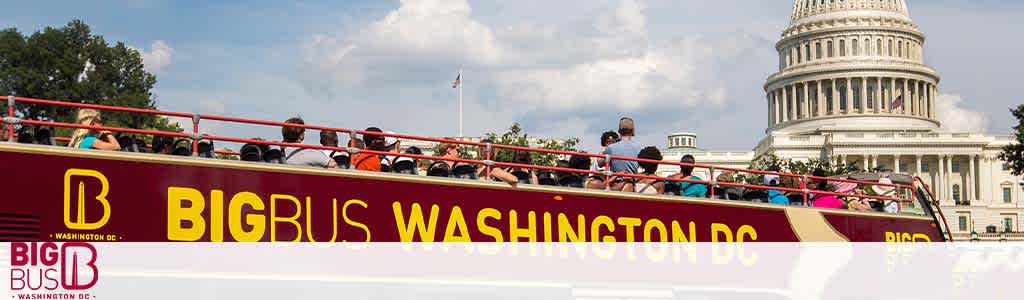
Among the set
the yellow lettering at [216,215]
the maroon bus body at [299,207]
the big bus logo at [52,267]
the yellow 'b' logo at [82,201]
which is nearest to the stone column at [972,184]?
the maroon bus body at [299,207]

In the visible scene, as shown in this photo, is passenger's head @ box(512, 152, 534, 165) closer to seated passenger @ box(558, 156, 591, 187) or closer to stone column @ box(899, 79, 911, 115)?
seated passenger @ box(558, 156, 591, 187)

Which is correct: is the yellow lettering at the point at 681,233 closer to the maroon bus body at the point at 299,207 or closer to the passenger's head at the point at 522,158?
the maroon bus body at the point at 299,207

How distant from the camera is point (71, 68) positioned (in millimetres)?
73000

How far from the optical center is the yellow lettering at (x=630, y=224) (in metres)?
12.6


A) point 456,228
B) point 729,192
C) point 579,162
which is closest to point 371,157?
point 456,228

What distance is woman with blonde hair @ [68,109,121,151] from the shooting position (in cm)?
975

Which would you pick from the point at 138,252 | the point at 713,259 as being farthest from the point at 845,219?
the point at 138,252

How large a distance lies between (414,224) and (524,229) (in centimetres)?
120

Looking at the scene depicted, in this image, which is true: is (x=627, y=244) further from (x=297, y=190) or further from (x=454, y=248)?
(x=297, y=190)

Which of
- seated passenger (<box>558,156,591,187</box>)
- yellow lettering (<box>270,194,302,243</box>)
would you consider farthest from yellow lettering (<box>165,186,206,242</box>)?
seated passenger (<box>558,156,591,187</box>)

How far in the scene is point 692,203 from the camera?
518 inches

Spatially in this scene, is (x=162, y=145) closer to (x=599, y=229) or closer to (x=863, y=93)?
(x=599, y=229)

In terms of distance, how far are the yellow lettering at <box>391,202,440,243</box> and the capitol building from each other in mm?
116293

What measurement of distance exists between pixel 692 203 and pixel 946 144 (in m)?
125
